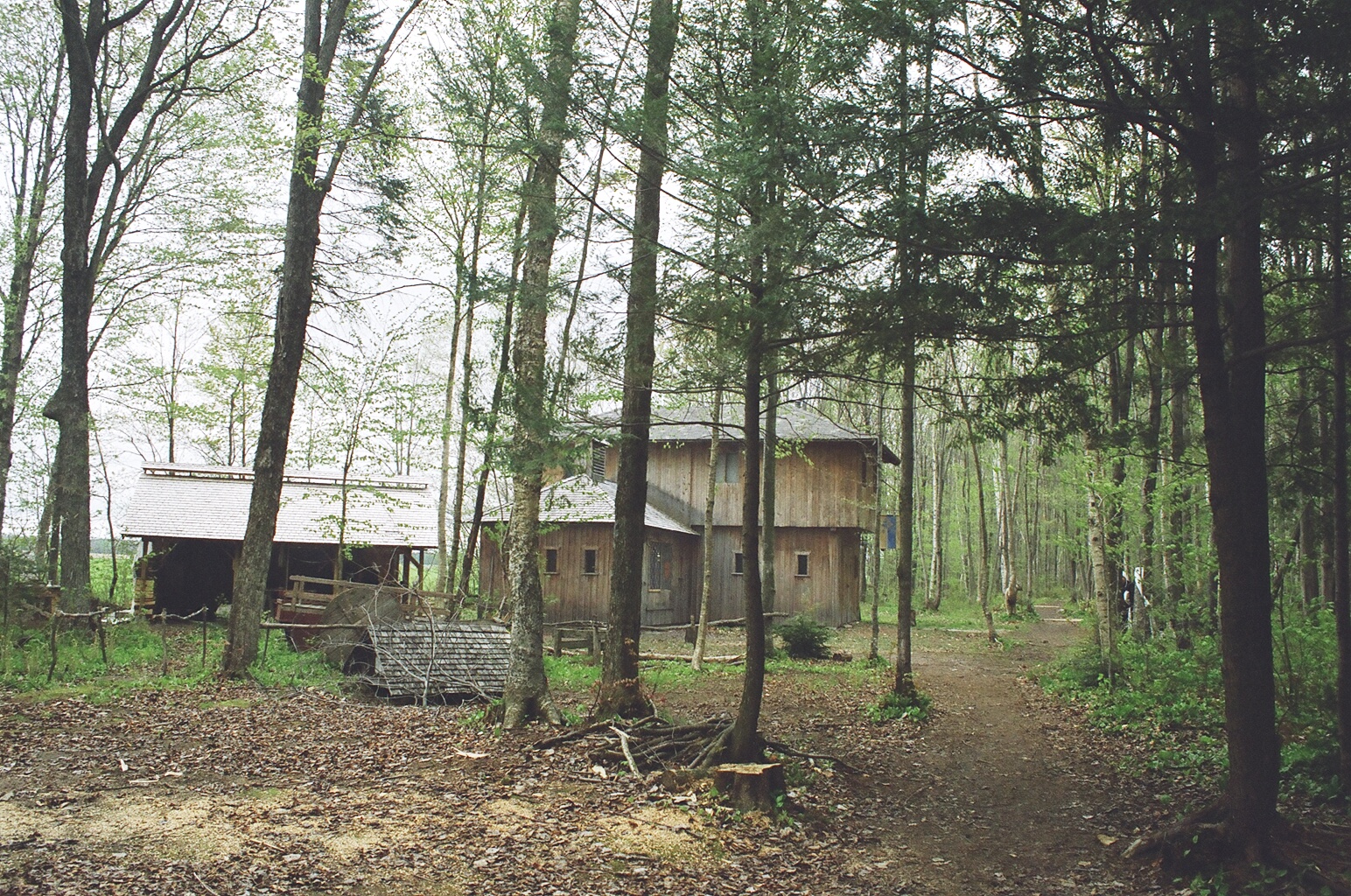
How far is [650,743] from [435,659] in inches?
207

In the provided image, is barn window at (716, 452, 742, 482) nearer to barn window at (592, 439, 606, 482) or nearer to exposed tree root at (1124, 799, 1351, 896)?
barn window at (592, 439, 606, 482)

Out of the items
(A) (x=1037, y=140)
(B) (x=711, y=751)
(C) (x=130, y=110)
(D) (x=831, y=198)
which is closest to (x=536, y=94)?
(D) (x=831, y=198)

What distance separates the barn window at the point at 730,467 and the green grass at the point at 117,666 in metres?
14.9

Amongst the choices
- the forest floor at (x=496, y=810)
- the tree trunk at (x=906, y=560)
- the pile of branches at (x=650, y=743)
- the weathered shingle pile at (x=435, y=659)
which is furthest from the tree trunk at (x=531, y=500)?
the tree trunk at (x=906, y=560)

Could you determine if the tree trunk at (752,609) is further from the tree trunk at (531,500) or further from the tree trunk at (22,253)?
the tree trunk at (22,253)

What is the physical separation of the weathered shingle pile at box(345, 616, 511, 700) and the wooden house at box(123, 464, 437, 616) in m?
8.22

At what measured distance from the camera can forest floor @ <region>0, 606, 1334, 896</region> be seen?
5539 mm

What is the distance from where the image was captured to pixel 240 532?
21719 mm

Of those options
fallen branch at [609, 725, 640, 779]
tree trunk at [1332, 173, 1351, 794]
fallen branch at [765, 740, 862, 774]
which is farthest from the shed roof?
tree trunk at [1332, 173, 1351, 794]

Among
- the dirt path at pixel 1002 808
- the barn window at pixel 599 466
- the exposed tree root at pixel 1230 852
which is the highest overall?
the barn window at pixel 599 466

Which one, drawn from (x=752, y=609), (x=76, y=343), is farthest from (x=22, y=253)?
(x=752, y=609)

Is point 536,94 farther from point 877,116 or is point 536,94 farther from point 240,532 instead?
point 240,532

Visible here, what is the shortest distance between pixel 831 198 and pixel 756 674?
4286 mm

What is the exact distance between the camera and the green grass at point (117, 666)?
11234mm
